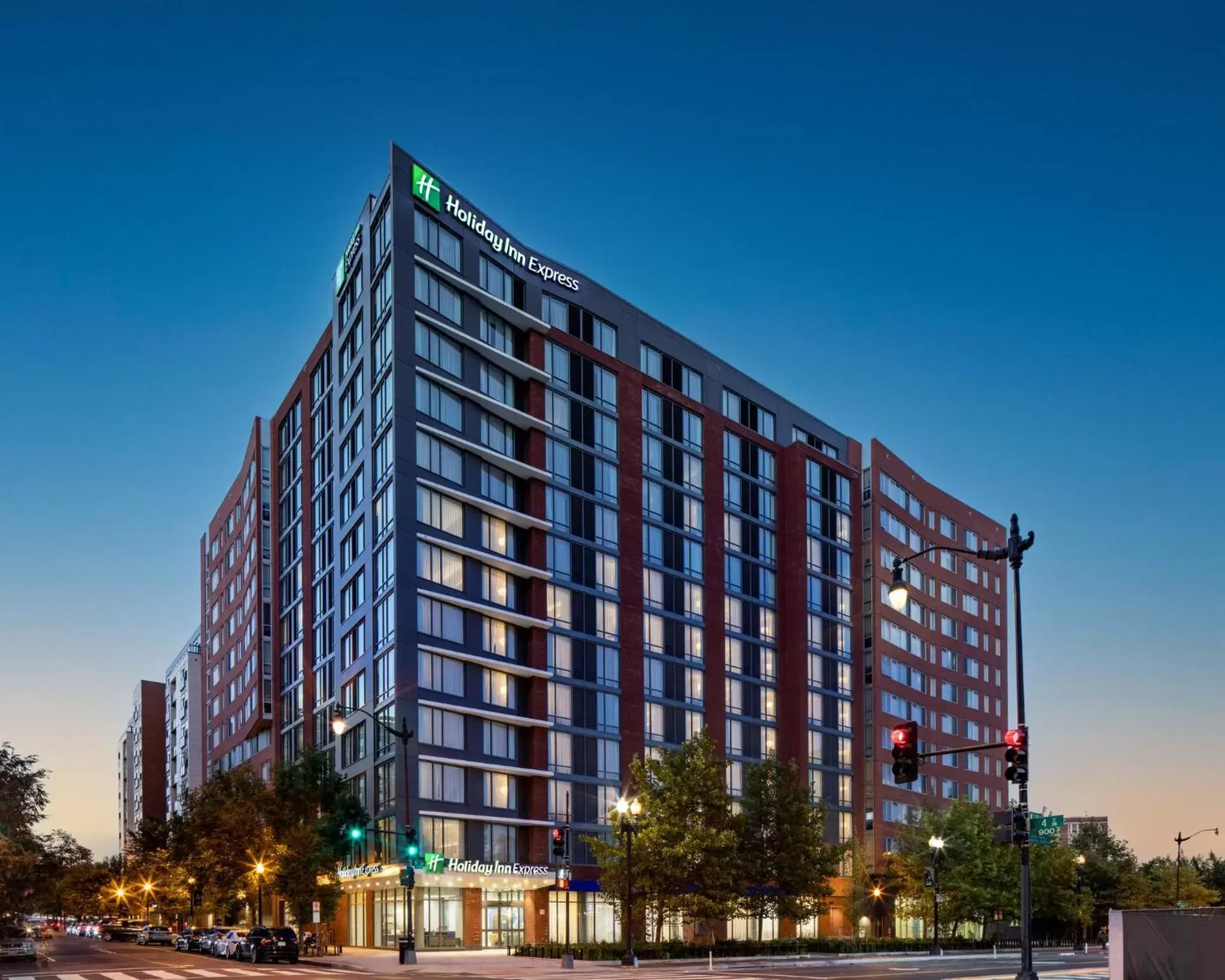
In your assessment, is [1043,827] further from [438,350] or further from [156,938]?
[156,938]

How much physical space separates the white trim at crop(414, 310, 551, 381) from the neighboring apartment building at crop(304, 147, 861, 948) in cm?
32

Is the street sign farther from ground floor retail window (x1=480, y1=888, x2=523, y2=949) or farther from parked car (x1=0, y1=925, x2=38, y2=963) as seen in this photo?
ground floor retail window (x1=480, y1=888, x2=523, y2=949)

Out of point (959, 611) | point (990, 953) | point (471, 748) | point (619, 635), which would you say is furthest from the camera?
point (959, 611)

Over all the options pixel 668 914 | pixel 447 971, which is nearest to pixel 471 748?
pixel 668 914

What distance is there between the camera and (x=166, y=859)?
100 meters

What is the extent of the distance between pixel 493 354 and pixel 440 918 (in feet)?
116

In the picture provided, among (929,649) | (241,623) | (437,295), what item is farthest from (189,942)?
(929,649)

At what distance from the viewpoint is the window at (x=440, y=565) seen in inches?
3009

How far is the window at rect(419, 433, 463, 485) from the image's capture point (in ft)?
254

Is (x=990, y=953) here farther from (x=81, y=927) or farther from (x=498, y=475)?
(x=81, y=927)

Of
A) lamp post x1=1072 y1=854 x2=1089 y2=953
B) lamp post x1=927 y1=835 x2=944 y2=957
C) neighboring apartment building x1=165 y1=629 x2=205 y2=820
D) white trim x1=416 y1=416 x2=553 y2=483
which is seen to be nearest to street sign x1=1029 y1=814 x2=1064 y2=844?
lamp post x1=927 y1=835 x2=944 y2=957

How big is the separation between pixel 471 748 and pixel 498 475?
1787 centimetres

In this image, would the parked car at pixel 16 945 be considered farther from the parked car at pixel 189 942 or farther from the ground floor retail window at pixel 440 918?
the ground floor retail window at pixel 440 918

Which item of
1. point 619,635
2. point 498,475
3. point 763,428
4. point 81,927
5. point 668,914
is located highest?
point 763,428
